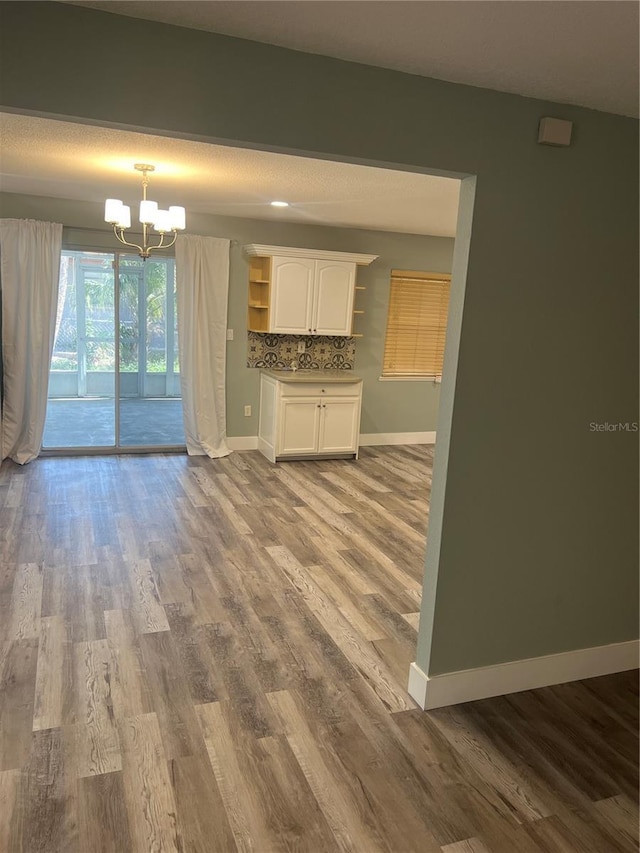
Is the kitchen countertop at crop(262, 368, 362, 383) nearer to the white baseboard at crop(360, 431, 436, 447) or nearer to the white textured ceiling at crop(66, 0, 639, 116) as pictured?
the white baseboard at crop(360, 431, 436, 447)

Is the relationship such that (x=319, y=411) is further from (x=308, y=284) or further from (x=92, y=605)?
(x=92, y=605)

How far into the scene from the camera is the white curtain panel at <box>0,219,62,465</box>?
518 centimetres

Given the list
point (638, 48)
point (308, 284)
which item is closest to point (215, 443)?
point (308, 284)

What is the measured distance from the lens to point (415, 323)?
6.92m

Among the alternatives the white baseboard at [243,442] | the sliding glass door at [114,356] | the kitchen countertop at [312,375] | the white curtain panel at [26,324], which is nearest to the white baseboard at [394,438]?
the kitchen countertop at [312,375]

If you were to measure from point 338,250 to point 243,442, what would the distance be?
7.58ft

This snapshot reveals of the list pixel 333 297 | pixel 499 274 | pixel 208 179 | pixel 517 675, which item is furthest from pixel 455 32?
pixel 333 297

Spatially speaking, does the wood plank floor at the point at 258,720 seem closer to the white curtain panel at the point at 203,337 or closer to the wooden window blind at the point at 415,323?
the white curtain panel at the point at 203,337

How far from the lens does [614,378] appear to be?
240 centimetres

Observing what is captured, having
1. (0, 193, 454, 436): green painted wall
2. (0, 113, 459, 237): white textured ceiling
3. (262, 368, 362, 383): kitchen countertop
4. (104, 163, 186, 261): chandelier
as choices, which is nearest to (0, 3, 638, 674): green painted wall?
(0, 113, 459, 237): white textured ceiling

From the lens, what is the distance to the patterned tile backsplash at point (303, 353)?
6254mm

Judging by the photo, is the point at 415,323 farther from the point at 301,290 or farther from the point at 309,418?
the point at 309,418

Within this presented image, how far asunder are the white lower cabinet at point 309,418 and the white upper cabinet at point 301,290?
23.9 inches

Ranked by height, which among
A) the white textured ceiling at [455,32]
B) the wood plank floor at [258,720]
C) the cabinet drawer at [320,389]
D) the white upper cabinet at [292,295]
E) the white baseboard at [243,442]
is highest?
the white textured ceiling at [455,32]
